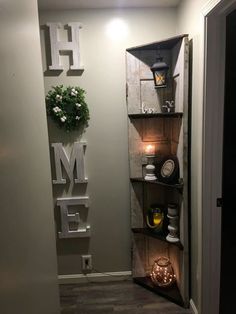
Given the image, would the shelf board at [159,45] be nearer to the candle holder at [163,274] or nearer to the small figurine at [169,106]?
the small figurine at [169,106]

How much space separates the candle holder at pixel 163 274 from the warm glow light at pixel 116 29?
200cm

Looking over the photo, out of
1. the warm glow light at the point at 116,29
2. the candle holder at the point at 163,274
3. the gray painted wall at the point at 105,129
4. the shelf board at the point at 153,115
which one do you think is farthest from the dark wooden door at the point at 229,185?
the warm glow light at the point at 116,29

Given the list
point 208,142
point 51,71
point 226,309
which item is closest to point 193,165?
point 208,142

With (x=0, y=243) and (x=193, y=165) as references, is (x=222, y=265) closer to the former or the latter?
(x=193, y=165)

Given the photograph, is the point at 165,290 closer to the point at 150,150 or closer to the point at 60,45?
the point at 150,150

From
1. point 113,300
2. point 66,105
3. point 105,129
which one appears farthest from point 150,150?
point 113,300

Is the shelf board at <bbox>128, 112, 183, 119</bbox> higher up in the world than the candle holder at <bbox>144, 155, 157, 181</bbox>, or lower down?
higher up

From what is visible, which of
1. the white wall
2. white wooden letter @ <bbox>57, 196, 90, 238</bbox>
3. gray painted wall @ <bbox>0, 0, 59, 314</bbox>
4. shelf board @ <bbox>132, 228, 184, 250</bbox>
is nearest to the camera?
gray painted wall @ <bbox>0, 0, 59, 314</bbox>

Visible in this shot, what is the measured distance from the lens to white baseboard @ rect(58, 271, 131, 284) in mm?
2473

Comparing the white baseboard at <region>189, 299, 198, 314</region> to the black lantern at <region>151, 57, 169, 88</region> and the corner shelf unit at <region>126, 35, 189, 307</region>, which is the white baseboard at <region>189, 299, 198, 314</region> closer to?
the corner shelf unit at <region>126, 35, 189, 307</region>

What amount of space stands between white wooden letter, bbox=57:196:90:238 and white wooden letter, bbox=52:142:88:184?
18 centimetres

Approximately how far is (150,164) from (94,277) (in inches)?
49.1

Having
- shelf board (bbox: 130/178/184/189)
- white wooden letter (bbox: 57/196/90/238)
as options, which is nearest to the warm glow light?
shelf board (bbox: 130/178/184/189)

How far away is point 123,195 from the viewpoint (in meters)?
2.40
